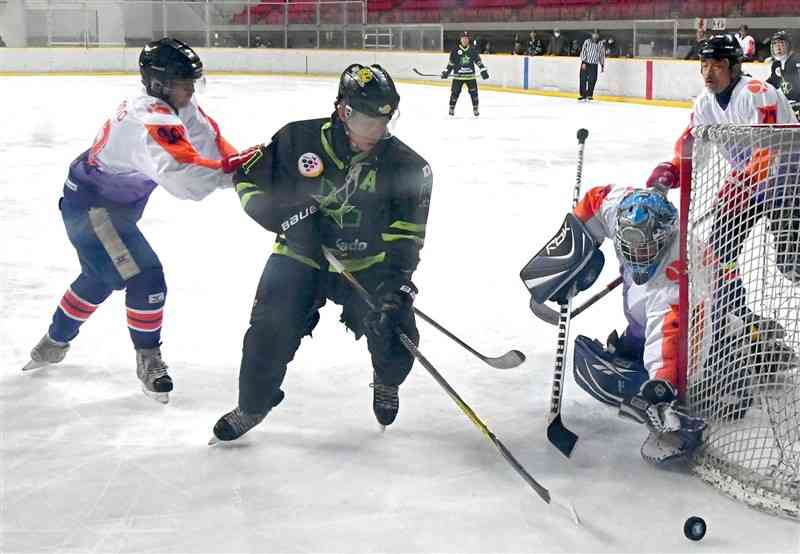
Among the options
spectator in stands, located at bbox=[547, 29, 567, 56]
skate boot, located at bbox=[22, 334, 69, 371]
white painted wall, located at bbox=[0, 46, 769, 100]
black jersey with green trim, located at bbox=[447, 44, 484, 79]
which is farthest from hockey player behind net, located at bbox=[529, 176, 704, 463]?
spectator in stands, located at bbox=[547, 29, 567, 56]

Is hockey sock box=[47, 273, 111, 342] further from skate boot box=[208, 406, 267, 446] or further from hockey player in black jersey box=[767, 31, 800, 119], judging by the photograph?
hockey player in black jersey box=[767, 31, 800, 119]

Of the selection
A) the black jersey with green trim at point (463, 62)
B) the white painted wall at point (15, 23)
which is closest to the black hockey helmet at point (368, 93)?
the black jersey with green trim at point (463, 62)

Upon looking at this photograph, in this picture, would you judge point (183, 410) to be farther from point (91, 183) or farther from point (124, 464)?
point (91, 183)

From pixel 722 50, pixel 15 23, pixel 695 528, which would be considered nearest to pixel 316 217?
pixel 695 528

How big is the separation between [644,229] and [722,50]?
134 centimetres

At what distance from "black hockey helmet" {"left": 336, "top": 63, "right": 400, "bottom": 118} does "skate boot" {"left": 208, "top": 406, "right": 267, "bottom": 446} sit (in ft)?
2.41

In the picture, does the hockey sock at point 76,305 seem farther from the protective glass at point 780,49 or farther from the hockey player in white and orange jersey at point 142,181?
the protective glass at point 780,49

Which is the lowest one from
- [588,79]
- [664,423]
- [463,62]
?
[664,423]

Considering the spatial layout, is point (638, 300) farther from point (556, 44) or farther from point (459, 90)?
point (556, 44)

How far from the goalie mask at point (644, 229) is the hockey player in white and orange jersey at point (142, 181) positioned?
2.92 ft

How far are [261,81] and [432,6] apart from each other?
528 cm

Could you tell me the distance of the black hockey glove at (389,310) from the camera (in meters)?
2.26

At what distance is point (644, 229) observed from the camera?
228 centimetres

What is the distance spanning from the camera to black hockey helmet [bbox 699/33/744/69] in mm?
3342
